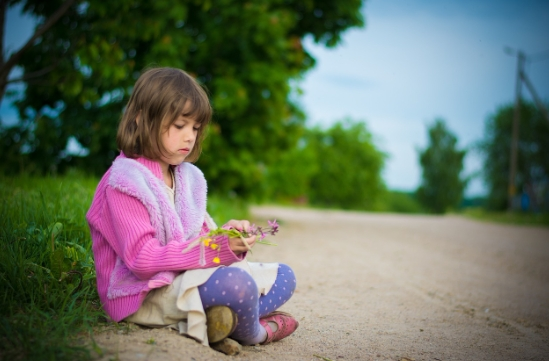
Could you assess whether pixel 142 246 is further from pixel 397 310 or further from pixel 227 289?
pixel 397 310

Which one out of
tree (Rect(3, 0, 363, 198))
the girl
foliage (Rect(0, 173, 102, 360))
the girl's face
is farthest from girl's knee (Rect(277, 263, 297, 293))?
tree (Rect(3, 0, 363, 198))

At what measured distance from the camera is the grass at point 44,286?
1965mm

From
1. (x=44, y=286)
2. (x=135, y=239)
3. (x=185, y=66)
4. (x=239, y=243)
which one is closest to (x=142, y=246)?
(x=135, y=239)

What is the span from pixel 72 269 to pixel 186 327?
0.82m

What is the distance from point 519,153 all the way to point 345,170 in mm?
15802

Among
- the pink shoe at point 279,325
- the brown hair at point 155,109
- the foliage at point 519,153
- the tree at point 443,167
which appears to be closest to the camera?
the brown hair at point 155,109

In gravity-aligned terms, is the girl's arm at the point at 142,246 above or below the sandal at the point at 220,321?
above

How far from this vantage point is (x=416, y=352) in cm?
266

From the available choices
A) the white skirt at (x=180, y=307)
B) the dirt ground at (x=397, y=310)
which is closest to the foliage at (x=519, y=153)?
the dirt ground at (x=397, y=310)

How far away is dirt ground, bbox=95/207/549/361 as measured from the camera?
2.37 m

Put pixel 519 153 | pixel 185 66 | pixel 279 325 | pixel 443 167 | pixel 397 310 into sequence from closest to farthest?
pixel 279 325 → pixel 397 310 → pixel 185 66 → pixel 519 153 → pixel 443 167

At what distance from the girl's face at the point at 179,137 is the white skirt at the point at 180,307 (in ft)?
1.93

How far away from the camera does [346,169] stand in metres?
43.9

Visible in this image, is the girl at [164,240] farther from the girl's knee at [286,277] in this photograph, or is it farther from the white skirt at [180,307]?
the girl's knee at [286,277]
